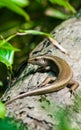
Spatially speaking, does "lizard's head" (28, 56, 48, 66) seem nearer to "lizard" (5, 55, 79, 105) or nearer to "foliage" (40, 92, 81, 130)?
"lizard" (5, 55, 79, 105)

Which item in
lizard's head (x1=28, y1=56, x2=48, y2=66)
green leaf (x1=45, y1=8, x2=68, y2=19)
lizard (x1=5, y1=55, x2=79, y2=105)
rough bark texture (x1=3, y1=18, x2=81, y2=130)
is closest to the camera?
rough bark texture (x1=3, y1=18, x2=81, y2=130)

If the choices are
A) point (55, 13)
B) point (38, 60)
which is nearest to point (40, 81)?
point (38, 60)

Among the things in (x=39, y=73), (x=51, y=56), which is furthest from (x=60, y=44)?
(x=39, y=73)

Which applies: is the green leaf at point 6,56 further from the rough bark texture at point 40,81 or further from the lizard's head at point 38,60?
the lizard's head at point 38,60

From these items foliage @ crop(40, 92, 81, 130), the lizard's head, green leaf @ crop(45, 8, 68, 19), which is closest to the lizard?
the lizard's head

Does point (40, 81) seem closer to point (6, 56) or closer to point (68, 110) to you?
point (6, 56)

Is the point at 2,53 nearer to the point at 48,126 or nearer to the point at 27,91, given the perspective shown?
the point at 27,91

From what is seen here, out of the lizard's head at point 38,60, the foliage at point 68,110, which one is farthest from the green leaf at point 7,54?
the lizard's head at point 38,60

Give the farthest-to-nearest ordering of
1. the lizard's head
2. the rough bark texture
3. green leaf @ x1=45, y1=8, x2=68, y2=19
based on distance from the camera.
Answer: green leaf @ x1=45, y1=8, x2=68, y2=19 → the lizard's head → the rough bark texture
